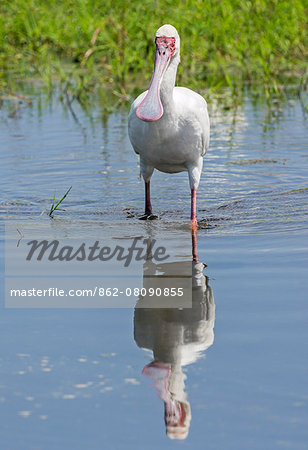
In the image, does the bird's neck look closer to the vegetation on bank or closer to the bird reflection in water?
the bird reflection in water

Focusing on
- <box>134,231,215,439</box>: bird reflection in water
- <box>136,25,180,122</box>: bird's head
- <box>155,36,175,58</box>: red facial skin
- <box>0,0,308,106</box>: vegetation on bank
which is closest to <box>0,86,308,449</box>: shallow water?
<box>134,231,215,439</box>: bird reflection in water

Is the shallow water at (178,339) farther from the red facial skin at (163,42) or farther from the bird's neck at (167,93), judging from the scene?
the red facial skin at (163,42)

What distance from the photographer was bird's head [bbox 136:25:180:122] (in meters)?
5.96

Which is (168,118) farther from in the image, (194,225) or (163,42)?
(194,225)

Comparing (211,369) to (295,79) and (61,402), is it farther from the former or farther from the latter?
(295,79)

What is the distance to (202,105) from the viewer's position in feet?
22.0

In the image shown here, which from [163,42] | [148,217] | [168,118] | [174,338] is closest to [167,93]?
[168,118]

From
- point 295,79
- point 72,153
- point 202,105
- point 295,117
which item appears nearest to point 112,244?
point 202,105

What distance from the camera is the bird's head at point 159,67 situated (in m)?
5.96

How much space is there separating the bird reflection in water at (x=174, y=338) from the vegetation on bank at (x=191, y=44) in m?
7.78

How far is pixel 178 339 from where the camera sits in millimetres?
4051

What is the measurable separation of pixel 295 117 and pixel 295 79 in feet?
11.4

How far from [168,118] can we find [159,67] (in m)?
0.37

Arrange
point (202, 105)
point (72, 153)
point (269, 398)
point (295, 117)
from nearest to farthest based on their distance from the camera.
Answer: point (269, 398) < point (202, 105) < point (72, 153) < point (295, 117)
